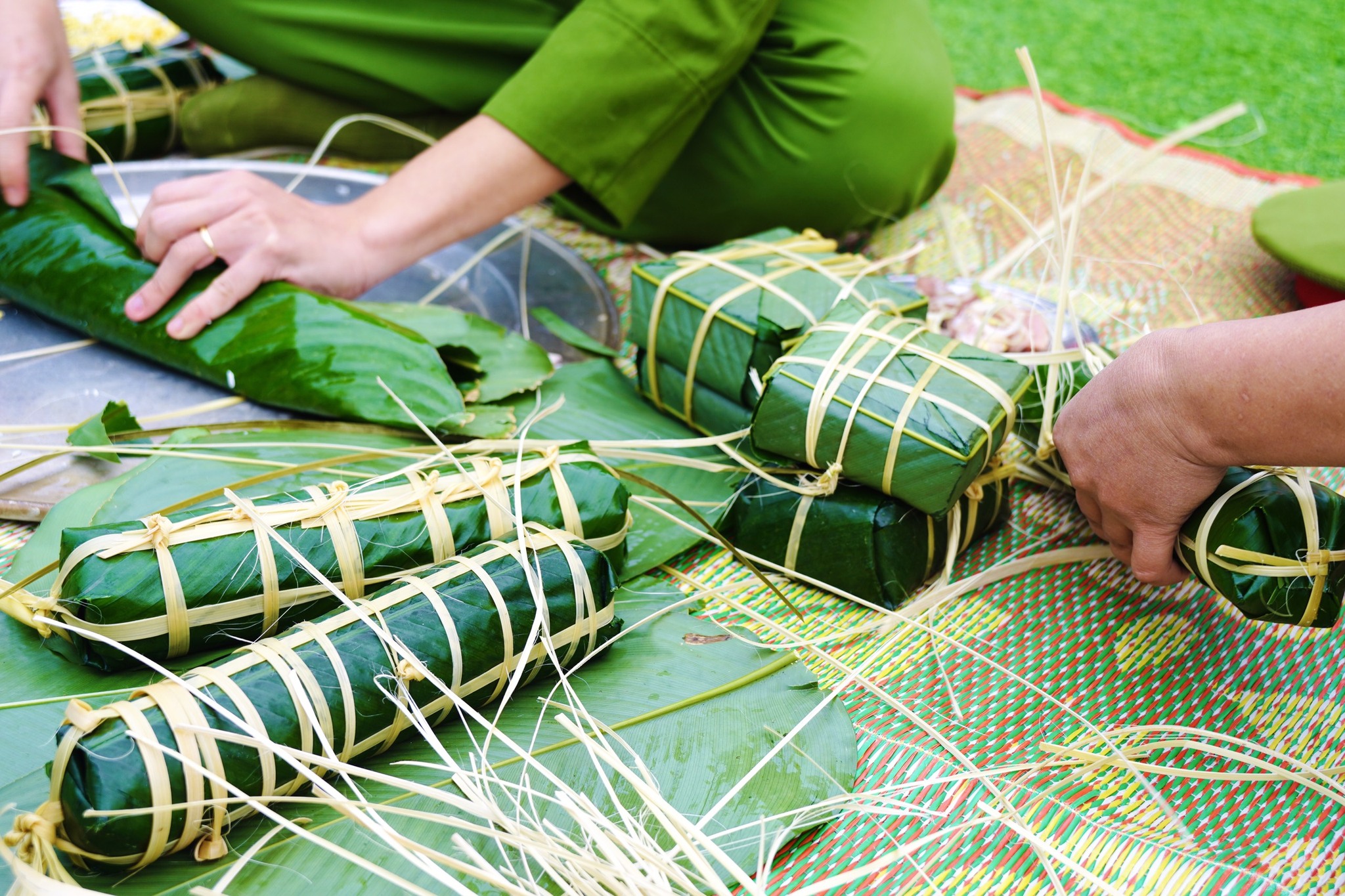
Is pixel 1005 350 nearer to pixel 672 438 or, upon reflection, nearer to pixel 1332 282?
pixel 672 438

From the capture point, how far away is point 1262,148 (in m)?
2.05

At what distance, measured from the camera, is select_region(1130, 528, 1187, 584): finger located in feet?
2.95

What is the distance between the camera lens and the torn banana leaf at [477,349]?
1206 mm

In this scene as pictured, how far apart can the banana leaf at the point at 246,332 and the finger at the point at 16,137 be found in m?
0.02

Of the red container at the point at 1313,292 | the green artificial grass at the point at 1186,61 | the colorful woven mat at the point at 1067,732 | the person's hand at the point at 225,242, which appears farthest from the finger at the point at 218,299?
the green artificial grass at the point at 1186,61

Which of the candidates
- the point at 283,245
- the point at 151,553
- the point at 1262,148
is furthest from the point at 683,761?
the point at 1262,148

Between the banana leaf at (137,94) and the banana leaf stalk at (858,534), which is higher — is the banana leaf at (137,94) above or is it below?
above

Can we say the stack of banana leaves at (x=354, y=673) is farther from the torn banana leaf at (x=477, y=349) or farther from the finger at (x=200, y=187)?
the finger at (x=200, y=187)

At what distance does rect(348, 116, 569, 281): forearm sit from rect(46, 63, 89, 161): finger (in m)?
0.45

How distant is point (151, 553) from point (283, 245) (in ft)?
1.79

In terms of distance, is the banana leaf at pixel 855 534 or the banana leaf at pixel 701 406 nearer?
the banana leaf at pixel 855 534

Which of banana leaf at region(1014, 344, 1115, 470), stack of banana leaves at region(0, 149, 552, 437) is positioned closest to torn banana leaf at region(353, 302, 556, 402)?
stack of banana leaves at region(0, 149, 552, 437)

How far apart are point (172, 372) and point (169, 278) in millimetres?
115

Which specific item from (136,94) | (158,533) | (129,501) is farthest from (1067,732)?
(136,94)
